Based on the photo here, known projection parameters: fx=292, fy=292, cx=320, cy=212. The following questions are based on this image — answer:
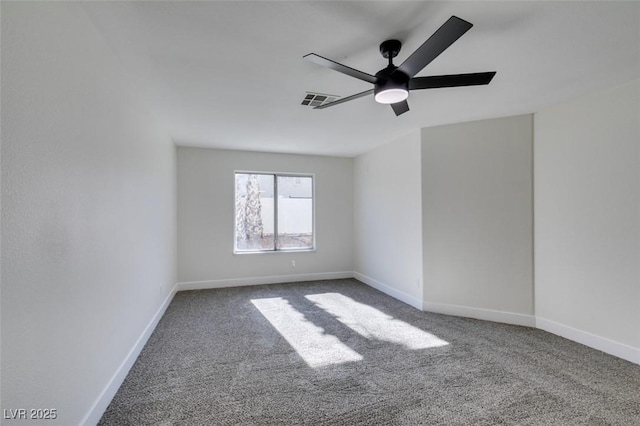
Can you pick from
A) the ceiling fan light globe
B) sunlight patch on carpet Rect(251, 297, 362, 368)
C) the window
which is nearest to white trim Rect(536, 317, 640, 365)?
sunlight patch on carpet Rect(251, 297, 362, 368)

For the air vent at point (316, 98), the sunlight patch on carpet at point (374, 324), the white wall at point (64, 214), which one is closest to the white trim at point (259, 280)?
the sunlight patch on carpet at point (374, 324)

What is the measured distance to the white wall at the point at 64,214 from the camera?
1.16m

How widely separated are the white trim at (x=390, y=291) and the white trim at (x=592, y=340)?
1391 millimetres

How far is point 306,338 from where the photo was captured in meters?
3.12

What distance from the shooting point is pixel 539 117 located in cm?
335

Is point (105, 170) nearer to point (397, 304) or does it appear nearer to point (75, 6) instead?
point (75, 6)

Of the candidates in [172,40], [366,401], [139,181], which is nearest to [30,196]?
[172,40]

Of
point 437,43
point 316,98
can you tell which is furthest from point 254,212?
point 437,43

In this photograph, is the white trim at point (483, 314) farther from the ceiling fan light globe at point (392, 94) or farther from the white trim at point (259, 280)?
the ceiling fan light globe at point (392, 94)

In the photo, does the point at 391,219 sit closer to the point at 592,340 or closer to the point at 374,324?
the point at 374,324

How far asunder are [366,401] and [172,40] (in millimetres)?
2815

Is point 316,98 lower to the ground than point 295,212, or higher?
higher

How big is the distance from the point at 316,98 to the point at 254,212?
310 centimetres

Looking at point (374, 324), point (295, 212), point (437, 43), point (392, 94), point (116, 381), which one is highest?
point (437, 43)
